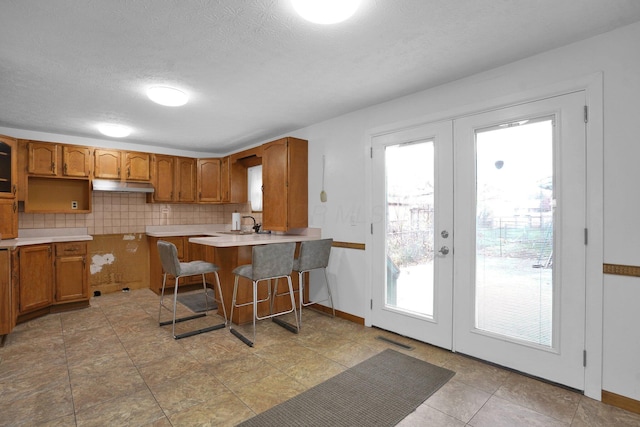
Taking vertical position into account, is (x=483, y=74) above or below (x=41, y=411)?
above

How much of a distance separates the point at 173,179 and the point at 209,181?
1.92ft

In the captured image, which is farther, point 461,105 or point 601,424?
point 461,105

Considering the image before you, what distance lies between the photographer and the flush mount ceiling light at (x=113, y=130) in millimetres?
4090

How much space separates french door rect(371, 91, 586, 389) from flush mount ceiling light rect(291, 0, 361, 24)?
59.6 inches

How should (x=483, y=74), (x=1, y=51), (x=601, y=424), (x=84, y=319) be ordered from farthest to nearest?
1. (x=84, y=319)
2. (x=483, y=74)
3. (x=1, y=51)
4. (x=601, y=424)

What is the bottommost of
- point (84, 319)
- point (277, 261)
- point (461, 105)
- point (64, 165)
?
point (84, 319)

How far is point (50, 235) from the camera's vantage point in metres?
4.46

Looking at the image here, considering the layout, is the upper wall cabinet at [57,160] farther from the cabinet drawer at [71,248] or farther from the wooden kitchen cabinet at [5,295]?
the wooden kitchen cabinet at [5,295]

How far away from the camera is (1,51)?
223 centimetres

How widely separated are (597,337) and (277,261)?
250 centimetres

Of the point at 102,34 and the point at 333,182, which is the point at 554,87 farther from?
the point at 102,34

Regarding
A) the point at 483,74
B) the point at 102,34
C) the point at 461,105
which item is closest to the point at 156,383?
the point at 102,34

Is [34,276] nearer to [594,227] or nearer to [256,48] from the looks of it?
[256,48]

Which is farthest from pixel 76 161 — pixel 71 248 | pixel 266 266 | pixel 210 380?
pixel 210 380
